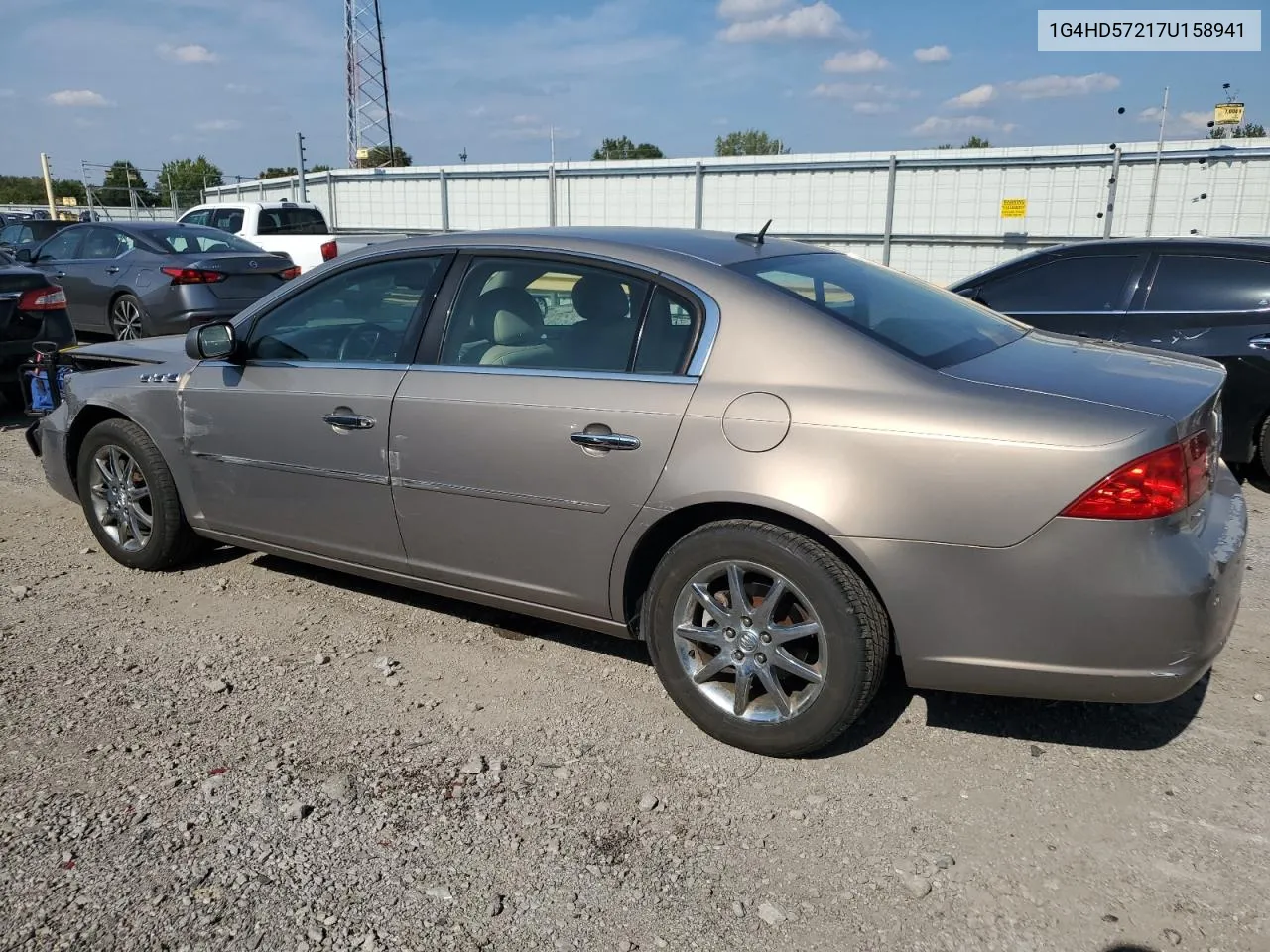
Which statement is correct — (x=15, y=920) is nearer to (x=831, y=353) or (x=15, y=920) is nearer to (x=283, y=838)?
(x=283, y=838)

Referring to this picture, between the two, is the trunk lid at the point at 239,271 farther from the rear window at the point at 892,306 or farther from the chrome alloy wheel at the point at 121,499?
the rear window at the point at 892,306

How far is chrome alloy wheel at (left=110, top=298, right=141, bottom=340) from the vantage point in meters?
10.7

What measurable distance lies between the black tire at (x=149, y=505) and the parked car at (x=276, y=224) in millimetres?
9916

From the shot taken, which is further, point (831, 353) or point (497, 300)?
point (497, 300)

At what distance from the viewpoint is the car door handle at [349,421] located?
3688 millimetres

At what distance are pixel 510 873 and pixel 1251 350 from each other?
17.7ft

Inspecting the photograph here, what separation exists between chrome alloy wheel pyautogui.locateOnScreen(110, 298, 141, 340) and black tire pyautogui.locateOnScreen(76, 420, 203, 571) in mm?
6606

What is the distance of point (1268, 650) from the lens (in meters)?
3.78

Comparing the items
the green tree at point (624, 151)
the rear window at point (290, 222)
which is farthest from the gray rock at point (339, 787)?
the green tree at point (624, 151)

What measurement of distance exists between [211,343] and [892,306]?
274 cm

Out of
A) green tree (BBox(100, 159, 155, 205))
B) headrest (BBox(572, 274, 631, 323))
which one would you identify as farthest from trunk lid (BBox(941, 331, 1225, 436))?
green tree (BBox(100, 159, 155, 205))

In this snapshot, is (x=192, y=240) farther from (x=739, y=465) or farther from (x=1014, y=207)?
(x=1014, y=207)

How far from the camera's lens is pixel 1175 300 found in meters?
6.10

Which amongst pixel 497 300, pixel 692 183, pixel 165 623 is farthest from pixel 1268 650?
pixel 692 183
